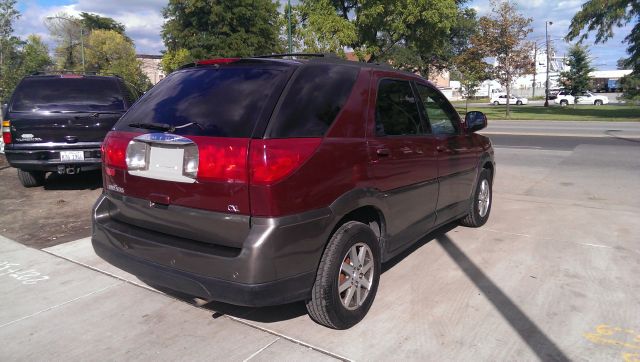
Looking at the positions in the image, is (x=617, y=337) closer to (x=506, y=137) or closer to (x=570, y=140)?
(x=570, y=140)

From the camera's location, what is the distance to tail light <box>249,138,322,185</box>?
2684 millimetres

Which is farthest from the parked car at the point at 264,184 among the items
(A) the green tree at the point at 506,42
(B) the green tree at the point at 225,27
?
(B) the green tree at the point at 225,27

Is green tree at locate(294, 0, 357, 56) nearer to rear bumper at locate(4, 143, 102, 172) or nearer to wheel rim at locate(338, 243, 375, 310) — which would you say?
rear bumper at locate(4, 143, 102, 172)

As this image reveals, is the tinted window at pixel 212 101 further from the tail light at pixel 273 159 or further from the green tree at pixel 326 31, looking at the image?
the green tree at pixel 326 31

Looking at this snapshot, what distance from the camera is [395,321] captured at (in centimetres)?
342

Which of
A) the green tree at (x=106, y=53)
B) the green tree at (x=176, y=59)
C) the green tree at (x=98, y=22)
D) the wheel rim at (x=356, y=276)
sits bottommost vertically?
the wheel rim at (x=356, y=276)

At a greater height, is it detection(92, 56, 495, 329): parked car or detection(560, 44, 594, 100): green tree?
detection(560, 44, 594, 100): green tree

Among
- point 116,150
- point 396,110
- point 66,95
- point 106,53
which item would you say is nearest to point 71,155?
point 66,95

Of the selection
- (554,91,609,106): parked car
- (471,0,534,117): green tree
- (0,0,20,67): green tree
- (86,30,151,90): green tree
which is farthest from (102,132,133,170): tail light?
(554,91,609,106): parked car

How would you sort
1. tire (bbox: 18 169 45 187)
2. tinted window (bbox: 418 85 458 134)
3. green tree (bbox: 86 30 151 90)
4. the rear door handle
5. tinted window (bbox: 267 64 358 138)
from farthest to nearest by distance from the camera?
green tree (bbox: 86 30 151 90) → tire (bbox: 18 169 45 187) → tinted window (bbox: 418 85 458 134) → the rear door handle → tinted window (bbox: 267 64 358 138)

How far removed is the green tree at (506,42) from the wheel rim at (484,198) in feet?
87.1

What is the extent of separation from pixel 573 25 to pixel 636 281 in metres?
34.5

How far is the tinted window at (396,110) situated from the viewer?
3638mm

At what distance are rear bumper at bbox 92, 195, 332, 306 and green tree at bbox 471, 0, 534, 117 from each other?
98.7 feet
